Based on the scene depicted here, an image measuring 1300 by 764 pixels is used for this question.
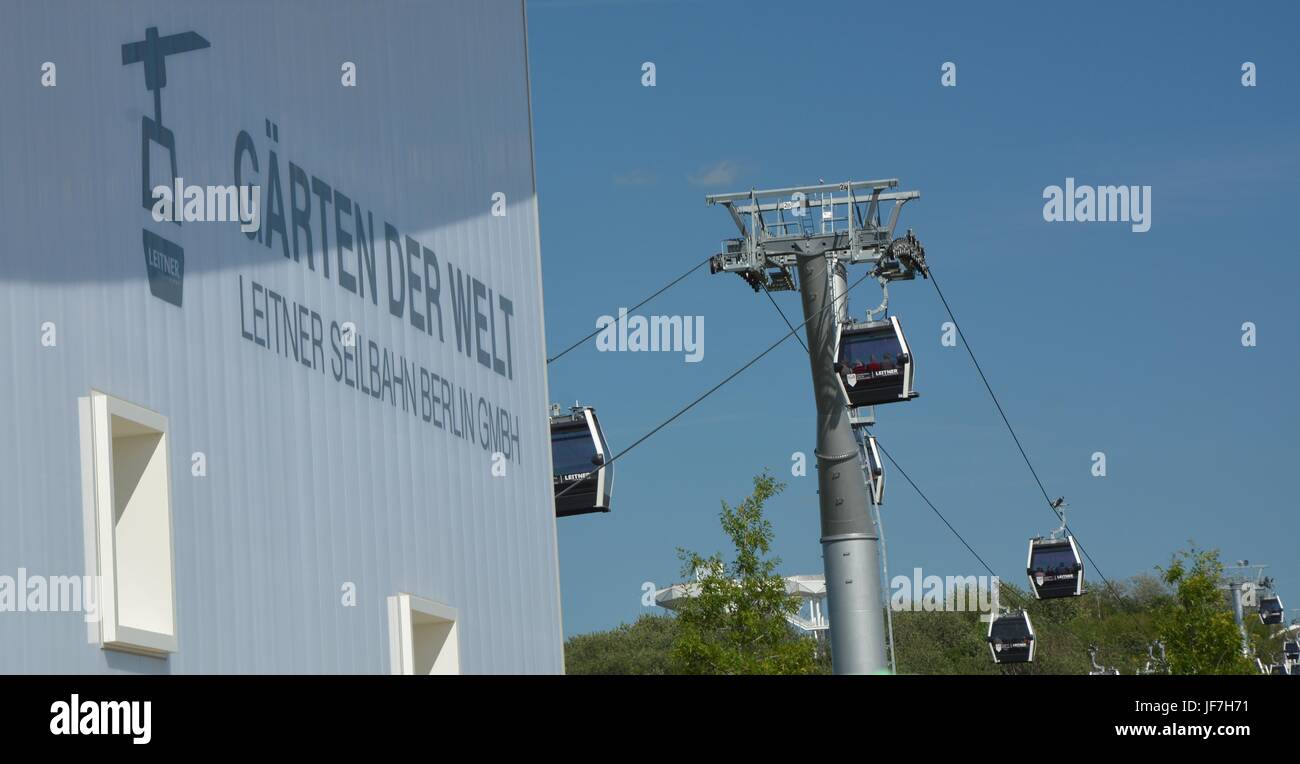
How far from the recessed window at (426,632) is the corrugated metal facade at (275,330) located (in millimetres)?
152

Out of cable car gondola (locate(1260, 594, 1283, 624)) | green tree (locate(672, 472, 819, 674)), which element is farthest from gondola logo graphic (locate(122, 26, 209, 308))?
cable car gondola (locate(1260, 594, 1283, 624))

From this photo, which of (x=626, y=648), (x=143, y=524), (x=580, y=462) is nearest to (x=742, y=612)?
(x=580, y=462)

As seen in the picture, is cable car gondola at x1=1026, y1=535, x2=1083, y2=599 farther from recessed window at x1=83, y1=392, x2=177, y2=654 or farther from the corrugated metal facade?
recessed window at x1=83, y1=392, x2=177, y2=654

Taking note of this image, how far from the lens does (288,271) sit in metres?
9.88

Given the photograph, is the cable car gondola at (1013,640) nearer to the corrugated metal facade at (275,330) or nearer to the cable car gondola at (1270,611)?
the cable car gondola at (1270,611)

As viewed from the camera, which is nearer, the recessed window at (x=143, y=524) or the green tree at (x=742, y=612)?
the recessed window at (x=143, y=524)

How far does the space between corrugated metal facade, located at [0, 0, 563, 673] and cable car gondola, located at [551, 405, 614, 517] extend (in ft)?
4.29

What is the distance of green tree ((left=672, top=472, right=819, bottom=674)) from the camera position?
3069 cm

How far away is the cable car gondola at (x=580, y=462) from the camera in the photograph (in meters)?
16.6
